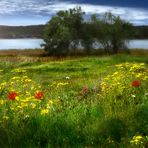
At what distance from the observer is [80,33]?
241 ft

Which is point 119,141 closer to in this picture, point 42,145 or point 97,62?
point 42,145

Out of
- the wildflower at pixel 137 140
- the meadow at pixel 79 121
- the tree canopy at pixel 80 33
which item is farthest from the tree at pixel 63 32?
the wildflower at pixel 137 140

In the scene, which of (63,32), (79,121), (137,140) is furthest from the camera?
(63,32)

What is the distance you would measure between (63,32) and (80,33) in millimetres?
4339

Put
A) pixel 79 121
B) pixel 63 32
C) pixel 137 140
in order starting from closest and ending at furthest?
pixel 137 140, pixel 79 121, pixel 63 32

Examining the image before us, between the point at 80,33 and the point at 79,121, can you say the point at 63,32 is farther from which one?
the point at 79,121

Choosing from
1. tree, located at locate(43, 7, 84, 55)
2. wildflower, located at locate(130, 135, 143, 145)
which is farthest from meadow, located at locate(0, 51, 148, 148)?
tree, located at locate(43, 7, 84, 55)

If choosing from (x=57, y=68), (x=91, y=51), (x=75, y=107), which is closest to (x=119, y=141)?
(x=75, y=107)

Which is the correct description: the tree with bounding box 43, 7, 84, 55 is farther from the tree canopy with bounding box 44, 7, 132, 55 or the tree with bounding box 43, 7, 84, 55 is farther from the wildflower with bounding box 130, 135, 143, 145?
the wildflower with bounding box 130, 135, 143, 145

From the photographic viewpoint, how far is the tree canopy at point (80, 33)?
70875mm

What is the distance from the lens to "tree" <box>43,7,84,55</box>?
7062cm

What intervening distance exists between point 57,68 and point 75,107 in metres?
26.5

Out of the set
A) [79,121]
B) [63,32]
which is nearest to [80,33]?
[63,32]

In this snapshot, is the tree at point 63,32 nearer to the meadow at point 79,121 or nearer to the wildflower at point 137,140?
the meadow at point 79,121
